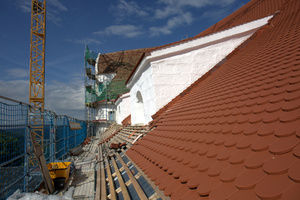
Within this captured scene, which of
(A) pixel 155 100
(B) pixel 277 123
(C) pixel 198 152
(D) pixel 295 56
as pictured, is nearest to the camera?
(B) pixel 277 123

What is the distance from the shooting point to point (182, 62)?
7406 millimetres

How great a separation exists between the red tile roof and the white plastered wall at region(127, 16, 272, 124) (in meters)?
3.32

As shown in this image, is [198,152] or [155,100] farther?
[155,100]

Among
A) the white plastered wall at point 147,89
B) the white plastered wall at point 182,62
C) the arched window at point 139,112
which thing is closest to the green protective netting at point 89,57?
the arched window at point 139,112

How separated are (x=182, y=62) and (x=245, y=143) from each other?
19.0ft

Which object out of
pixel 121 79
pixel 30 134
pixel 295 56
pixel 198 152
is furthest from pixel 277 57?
pixel 121 79

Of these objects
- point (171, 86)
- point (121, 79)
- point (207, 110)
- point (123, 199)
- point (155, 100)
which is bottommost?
point (123, 199)

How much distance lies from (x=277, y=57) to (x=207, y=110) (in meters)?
1.52

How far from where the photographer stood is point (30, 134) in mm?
6039

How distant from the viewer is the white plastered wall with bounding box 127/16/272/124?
709cm

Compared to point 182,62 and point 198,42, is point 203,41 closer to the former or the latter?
point 198,42

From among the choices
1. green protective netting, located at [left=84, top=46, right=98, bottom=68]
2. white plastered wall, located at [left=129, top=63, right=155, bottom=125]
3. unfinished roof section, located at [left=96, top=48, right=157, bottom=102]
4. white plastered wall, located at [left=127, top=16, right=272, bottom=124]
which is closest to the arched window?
white plastered wall, located at [left=129, top=63, right=155, bottom=125]

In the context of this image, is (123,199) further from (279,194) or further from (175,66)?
(175,66)

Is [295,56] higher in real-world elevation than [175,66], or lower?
lower
